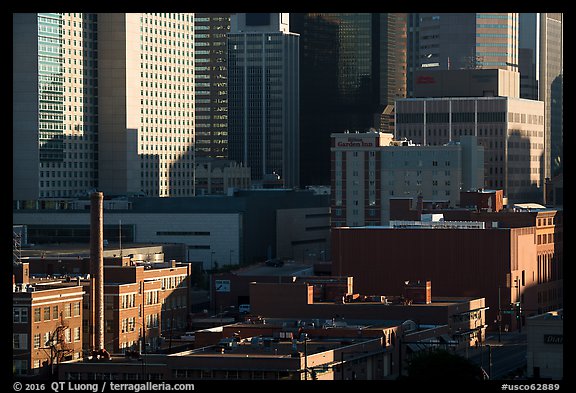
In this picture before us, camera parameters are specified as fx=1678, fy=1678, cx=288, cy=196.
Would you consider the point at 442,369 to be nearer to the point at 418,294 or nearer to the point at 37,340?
the point at 37,340

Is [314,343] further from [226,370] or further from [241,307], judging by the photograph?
[241,307]

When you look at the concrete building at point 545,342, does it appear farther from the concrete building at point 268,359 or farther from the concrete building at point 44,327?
the concrete building at point 44,327

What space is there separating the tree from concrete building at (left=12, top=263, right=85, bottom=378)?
3074 centimetres

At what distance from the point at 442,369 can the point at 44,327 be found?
4700cm

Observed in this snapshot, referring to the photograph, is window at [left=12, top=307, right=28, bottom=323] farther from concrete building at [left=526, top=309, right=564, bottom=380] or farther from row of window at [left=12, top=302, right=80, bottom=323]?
concrete building at [left=526, top=309, right=564, bottom=380]

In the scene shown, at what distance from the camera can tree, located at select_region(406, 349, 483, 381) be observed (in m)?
82.9

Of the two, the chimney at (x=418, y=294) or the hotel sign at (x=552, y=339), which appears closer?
the hotel sign at (x=552, y=339)

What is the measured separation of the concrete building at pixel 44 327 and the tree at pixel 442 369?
3074 cm

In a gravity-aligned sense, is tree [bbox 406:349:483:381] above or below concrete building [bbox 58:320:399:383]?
above

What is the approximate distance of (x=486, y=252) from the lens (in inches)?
7067

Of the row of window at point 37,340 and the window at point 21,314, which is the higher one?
the window at point 21,314

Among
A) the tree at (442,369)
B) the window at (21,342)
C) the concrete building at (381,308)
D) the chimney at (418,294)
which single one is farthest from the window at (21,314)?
the chimney at (418,294)

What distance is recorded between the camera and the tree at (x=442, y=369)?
8294 cm

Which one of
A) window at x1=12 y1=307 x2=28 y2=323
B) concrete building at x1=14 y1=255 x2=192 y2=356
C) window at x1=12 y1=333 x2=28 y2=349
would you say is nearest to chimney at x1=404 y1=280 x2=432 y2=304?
concrete building at x1=14 y1=255 x2=192 y2=356
